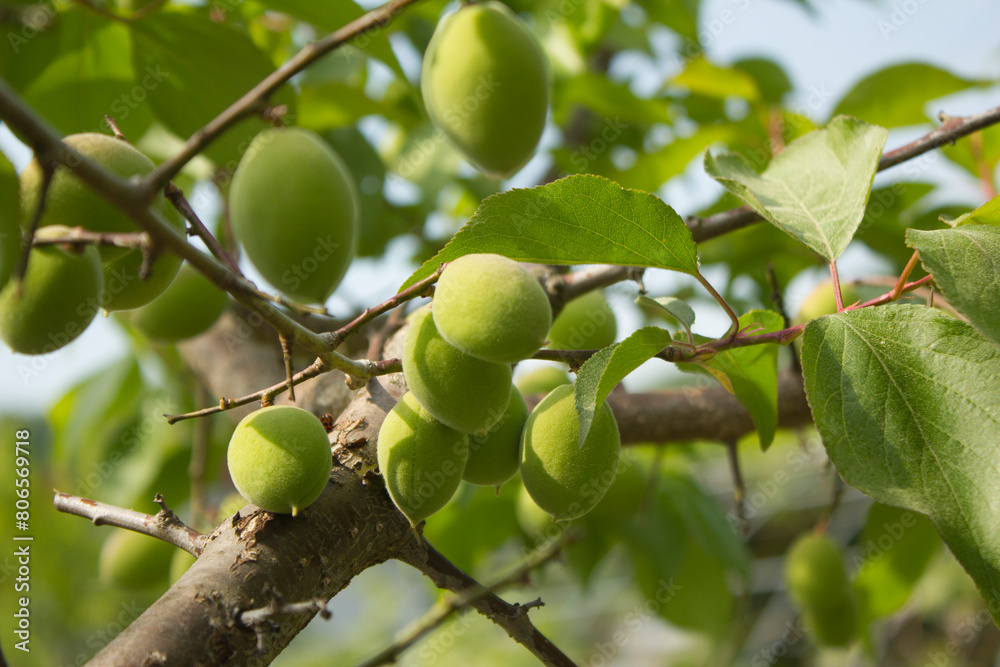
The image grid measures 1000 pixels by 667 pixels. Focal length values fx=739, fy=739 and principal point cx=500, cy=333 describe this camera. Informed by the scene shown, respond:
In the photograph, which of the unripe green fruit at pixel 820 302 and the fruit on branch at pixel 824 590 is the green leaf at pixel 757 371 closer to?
the unripe green fruit at pixel 820 302

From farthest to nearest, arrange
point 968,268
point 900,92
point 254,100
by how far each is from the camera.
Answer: point 900,92, point 968,268, point 254,100

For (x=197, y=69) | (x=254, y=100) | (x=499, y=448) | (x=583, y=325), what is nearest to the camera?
(x=254, y=100)

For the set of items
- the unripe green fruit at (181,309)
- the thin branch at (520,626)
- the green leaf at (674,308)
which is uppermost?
the green leaf at (674,308)

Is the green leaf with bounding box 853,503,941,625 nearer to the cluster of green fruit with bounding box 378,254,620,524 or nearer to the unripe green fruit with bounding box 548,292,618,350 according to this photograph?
the unripe green fruit with bounding box 548,292,618,350

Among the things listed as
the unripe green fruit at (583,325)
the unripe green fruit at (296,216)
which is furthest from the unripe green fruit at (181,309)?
the unripe green fruit at (583,325)

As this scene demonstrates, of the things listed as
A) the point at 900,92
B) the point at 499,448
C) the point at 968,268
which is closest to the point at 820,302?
the point at 900,92

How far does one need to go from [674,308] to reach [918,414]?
24cm

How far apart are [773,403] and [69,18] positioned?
111 cm

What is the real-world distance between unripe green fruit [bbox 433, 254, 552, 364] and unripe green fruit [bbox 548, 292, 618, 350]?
0.61m

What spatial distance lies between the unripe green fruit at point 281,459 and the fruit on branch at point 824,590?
1.37 meters

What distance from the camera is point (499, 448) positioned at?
0.73 meters

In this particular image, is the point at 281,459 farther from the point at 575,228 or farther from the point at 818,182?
the point at 818,182

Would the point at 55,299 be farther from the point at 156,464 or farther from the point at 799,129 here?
the point at 156,464

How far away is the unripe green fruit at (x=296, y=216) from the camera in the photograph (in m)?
0.68
